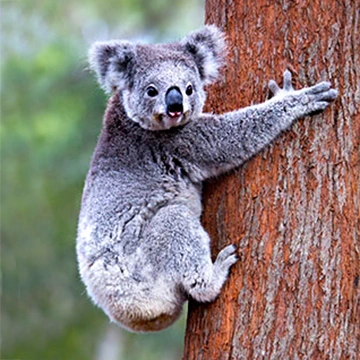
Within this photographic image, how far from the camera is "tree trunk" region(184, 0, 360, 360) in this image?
3461 mm

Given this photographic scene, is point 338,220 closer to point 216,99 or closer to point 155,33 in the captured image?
point 216,99

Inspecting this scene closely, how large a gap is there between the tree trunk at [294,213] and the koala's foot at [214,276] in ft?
0.12

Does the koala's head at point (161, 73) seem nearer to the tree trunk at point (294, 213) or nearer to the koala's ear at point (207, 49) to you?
the koala's ear at point (207, 49)

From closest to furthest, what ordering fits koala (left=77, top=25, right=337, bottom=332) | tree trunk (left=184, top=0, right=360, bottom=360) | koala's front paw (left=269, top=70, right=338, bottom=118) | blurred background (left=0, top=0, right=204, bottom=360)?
tree trunk (left=184, top=0, right=360, bottom=360) → koala's front paw (left=269, top=70, right=338, bottom=118) → koala (left=77, top=25, right=337, bottom=332) → blurred background (left=0, top=0, right=204, bottom=360)

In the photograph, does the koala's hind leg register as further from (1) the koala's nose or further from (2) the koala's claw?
(1) the koala's nose

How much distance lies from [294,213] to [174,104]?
0.90 metres

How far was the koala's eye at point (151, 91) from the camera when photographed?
167 inches

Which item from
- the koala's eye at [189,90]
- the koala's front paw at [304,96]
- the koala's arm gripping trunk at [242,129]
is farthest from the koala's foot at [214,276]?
the koala's eye at [189,90]

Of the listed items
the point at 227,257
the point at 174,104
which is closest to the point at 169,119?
the point at 174,104

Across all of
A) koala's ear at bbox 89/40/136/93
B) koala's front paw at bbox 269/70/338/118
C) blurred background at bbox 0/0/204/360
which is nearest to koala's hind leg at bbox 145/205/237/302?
koala's front paw at bbox 269/70/338/118

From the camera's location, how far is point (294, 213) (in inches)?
140

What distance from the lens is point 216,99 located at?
4191mm

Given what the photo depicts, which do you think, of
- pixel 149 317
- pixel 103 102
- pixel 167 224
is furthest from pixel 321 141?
pixel 103 102

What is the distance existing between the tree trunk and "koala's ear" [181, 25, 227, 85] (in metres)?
0.15
